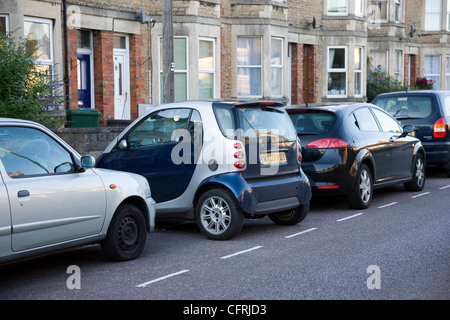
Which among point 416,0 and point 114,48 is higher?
point 416,0

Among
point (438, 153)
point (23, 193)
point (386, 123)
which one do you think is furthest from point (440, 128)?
point (23, 193)

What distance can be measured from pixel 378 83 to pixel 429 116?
1738 centimetres

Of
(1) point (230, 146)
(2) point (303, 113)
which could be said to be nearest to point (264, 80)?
(2) point (303, 113)

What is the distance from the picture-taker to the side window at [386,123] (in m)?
12.9

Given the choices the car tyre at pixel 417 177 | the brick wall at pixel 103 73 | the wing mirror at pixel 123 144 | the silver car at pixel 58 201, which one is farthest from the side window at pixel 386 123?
the brick wall at pixel 103 73

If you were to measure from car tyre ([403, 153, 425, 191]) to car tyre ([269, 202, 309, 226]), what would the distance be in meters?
4.31

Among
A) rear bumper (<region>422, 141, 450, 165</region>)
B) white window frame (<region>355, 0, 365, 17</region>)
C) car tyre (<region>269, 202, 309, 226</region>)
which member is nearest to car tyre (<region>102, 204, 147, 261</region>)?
car tyre (<region>269, 202, 309, 226</region>)

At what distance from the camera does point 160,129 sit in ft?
32.2

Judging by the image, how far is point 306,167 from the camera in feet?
37.5

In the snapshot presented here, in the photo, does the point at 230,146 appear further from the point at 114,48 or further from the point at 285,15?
the point at 285,15

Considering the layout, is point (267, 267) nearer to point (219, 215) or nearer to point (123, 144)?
point (219, 215)

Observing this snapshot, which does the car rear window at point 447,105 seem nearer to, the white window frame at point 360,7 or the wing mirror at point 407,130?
the wing mirror at point 407,130

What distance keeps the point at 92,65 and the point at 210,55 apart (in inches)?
182

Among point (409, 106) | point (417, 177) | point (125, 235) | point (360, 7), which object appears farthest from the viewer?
point (360, 7)
